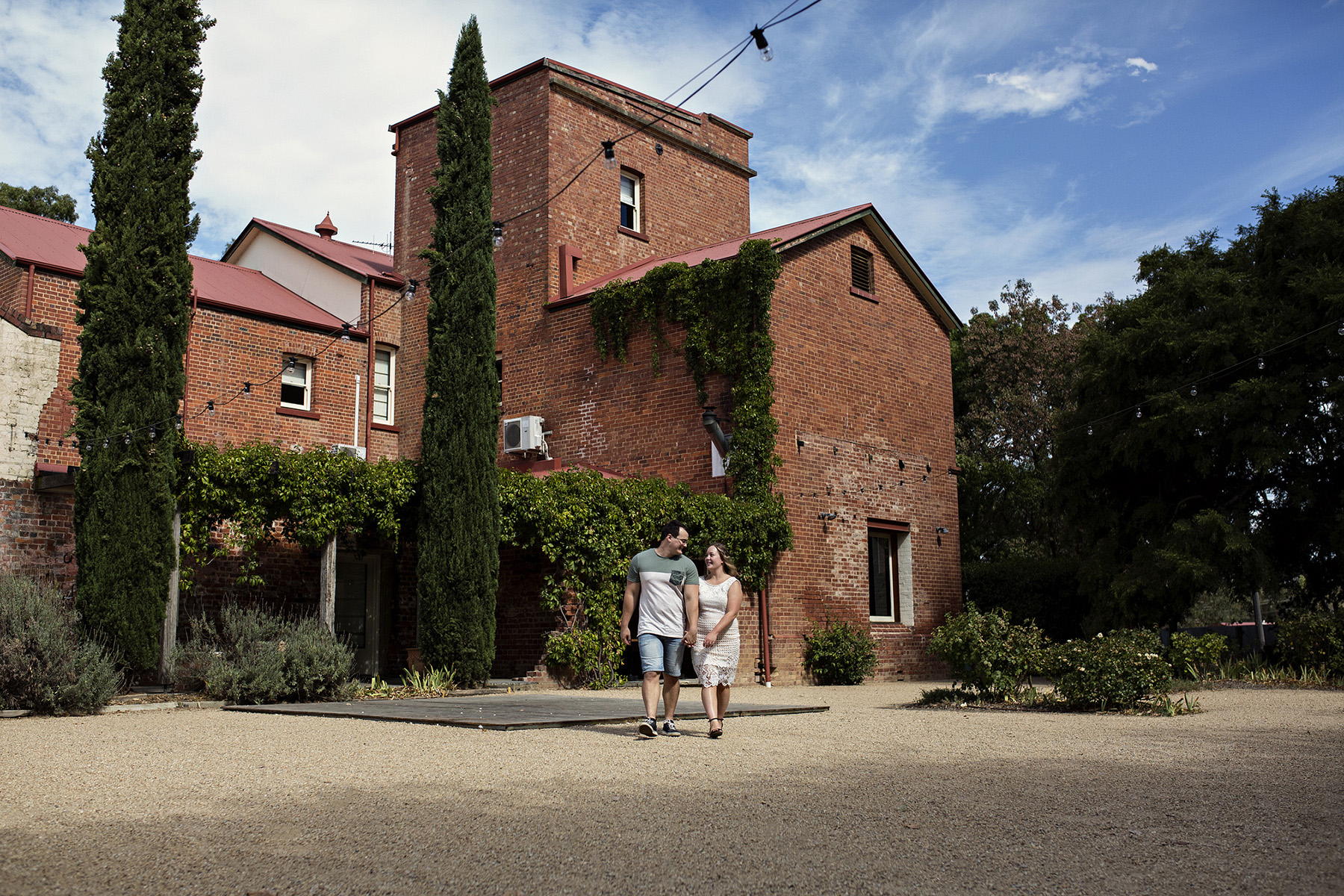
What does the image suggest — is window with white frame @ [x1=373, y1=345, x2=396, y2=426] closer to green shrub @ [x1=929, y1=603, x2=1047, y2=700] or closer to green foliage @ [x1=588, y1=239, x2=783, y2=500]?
green foliage @ [x1=588, y1=239, x2=783, y2=500]

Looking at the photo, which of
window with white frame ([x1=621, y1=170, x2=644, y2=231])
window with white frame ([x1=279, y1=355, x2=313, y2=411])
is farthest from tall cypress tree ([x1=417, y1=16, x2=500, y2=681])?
window with white frame ([x1=621, y1=170, x2=644, y2=231])

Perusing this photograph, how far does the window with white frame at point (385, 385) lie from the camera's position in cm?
2064

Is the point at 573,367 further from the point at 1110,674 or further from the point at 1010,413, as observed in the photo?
the point at 1010,413

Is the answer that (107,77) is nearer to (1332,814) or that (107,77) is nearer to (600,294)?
(600,294)

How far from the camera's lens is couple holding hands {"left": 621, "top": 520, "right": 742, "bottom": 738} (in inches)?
300

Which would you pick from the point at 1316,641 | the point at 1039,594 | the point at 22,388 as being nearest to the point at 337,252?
the point at 22,388

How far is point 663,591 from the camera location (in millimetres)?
7691

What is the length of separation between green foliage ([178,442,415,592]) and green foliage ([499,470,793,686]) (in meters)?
1.52

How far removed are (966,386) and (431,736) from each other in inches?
976

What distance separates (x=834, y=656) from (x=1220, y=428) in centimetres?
678

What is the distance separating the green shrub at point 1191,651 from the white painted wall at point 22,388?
49.3ft

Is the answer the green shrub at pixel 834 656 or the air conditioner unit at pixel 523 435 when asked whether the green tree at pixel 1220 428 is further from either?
the air conditioner unit at pixel 523 435

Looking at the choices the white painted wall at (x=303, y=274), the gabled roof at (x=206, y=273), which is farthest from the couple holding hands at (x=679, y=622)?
the white painted wall at (x=303, y=274)

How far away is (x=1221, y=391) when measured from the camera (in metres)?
16.3
